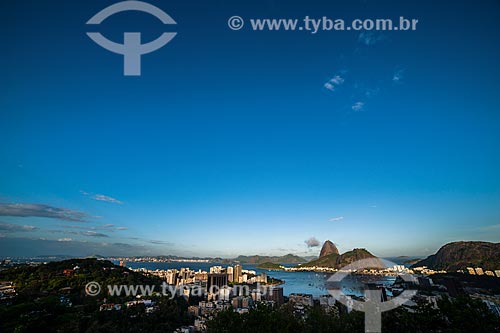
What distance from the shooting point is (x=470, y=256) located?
67.6 feet

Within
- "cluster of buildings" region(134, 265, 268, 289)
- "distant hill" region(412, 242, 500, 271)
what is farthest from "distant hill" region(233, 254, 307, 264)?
"distant hill" region(412, 242, 500, 271)

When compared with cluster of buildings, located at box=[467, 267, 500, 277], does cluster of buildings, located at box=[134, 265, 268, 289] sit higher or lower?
lower

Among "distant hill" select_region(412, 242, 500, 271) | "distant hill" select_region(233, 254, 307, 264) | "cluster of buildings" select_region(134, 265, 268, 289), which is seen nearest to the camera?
"distant hill" select_region(412, 242, 500, 271)

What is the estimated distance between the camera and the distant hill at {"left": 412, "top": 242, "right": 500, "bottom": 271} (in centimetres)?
1812

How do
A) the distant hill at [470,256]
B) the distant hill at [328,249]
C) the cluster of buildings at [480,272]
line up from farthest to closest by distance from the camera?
1. the distant hill at [328,249]
2. the distant hill at [470,256]
3. the cluster of buildings at [480,272]

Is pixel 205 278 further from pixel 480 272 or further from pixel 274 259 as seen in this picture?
pixel 274 259

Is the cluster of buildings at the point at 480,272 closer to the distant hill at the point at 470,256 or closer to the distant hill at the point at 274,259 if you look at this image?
the distant hill at the point at 470,256

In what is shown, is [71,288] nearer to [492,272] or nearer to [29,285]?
[29,285]

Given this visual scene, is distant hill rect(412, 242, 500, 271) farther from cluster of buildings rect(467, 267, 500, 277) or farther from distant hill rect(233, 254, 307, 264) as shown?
distant hill rect(233, 254, 307, 264)

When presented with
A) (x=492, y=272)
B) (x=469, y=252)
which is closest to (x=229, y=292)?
(x=492, y=272)

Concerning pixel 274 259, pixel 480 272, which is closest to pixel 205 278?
pixel 480 272

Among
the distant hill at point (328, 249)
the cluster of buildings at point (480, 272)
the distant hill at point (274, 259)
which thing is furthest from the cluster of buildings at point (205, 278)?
the distant hill at point (274, 259)

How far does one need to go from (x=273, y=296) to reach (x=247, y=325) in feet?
49.1

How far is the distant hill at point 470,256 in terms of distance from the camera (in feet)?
59.4
